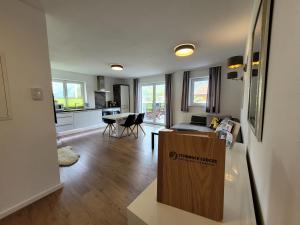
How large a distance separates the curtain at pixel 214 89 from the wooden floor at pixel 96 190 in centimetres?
264

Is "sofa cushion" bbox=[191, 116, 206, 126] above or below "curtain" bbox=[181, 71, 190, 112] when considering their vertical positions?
below

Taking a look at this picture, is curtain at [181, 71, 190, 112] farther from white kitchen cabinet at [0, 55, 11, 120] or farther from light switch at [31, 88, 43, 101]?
white kitchen cabinet at [0, 55, 11, 120]

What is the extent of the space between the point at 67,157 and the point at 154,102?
14.4 ft

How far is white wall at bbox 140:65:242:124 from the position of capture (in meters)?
4.23

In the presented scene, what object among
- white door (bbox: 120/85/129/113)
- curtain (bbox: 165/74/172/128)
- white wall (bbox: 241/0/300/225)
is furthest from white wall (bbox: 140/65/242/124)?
white wall (bbox: 241/0/300/225)

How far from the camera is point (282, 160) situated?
1.56 ft

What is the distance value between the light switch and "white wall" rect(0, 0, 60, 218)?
0.13 feet

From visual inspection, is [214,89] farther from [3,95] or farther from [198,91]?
[3,95]

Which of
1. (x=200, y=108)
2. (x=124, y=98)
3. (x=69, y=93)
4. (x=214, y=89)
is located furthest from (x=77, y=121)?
(x=214, y=89)

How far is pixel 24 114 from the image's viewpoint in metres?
1.62

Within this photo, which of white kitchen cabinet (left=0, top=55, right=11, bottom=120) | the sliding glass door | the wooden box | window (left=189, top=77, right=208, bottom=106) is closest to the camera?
the wooden box

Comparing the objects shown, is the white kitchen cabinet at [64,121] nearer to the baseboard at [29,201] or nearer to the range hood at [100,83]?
the range hood at [100,83]

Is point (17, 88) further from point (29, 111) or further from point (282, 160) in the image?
point (282, 160)

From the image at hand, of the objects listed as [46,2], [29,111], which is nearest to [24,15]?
[46,2]
